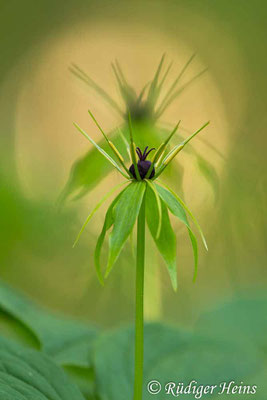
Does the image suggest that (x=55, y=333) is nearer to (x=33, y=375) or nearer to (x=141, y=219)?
(x=33, y=375)

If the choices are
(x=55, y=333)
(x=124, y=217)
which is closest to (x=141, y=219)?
(x=124, y=217)

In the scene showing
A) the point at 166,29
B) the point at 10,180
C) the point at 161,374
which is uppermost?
the point at 166,29

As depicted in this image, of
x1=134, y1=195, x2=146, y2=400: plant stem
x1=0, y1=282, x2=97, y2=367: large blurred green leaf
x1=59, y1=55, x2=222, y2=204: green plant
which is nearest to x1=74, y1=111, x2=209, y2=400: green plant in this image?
x1=134, y1=195, x2=146, y2=400: plant stem

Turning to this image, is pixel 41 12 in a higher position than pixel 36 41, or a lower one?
higher

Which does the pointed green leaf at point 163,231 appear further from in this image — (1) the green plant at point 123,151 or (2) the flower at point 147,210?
(1) the green plant at point 123,151

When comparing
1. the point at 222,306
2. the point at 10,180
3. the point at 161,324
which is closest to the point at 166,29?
the point at 10,180

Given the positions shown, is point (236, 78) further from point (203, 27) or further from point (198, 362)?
point (198, 362)

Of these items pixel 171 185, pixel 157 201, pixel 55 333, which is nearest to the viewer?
pixel 157 201
